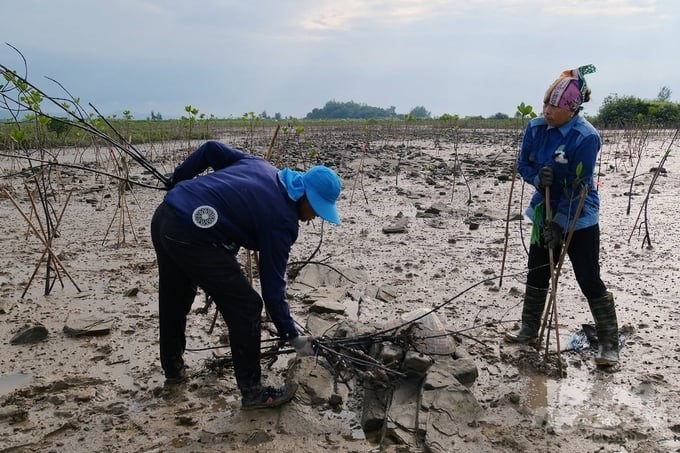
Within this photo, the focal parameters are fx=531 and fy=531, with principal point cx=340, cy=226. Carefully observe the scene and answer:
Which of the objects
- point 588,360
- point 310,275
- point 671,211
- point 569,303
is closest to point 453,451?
point 588,360

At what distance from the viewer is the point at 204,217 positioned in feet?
9.02

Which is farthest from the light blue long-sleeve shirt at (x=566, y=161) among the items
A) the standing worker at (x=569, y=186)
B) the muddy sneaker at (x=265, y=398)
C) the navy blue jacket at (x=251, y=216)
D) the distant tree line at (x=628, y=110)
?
the distant tree line at (x=628, y=110)

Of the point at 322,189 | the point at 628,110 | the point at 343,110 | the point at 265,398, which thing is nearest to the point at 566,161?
the point at 322,189

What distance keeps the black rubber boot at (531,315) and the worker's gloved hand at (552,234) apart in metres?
0.47

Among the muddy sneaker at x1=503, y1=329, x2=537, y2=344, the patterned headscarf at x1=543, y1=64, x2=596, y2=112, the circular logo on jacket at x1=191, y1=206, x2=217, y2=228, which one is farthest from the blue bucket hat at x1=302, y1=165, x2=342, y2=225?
the muddy sneaker at x1=503, y1=329, x2=537, y2=344

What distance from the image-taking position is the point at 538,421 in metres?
3.02

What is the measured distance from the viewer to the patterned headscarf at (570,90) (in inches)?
129

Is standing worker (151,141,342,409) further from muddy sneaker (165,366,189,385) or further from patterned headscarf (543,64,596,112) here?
patterned headscarf (543,64,596,112)

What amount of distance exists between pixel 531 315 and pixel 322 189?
2.06 m

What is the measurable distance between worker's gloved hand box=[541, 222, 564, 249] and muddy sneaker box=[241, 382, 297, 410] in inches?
73.7

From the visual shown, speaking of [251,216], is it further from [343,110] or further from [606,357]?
[343,110]

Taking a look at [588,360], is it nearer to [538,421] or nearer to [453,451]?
[538,421]

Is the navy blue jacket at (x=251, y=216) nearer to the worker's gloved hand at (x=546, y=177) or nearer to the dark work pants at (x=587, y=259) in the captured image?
the worker's gloved hand at (x=546, y=177)

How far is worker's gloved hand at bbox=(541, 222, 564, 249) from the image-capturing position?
3453 millimetres
